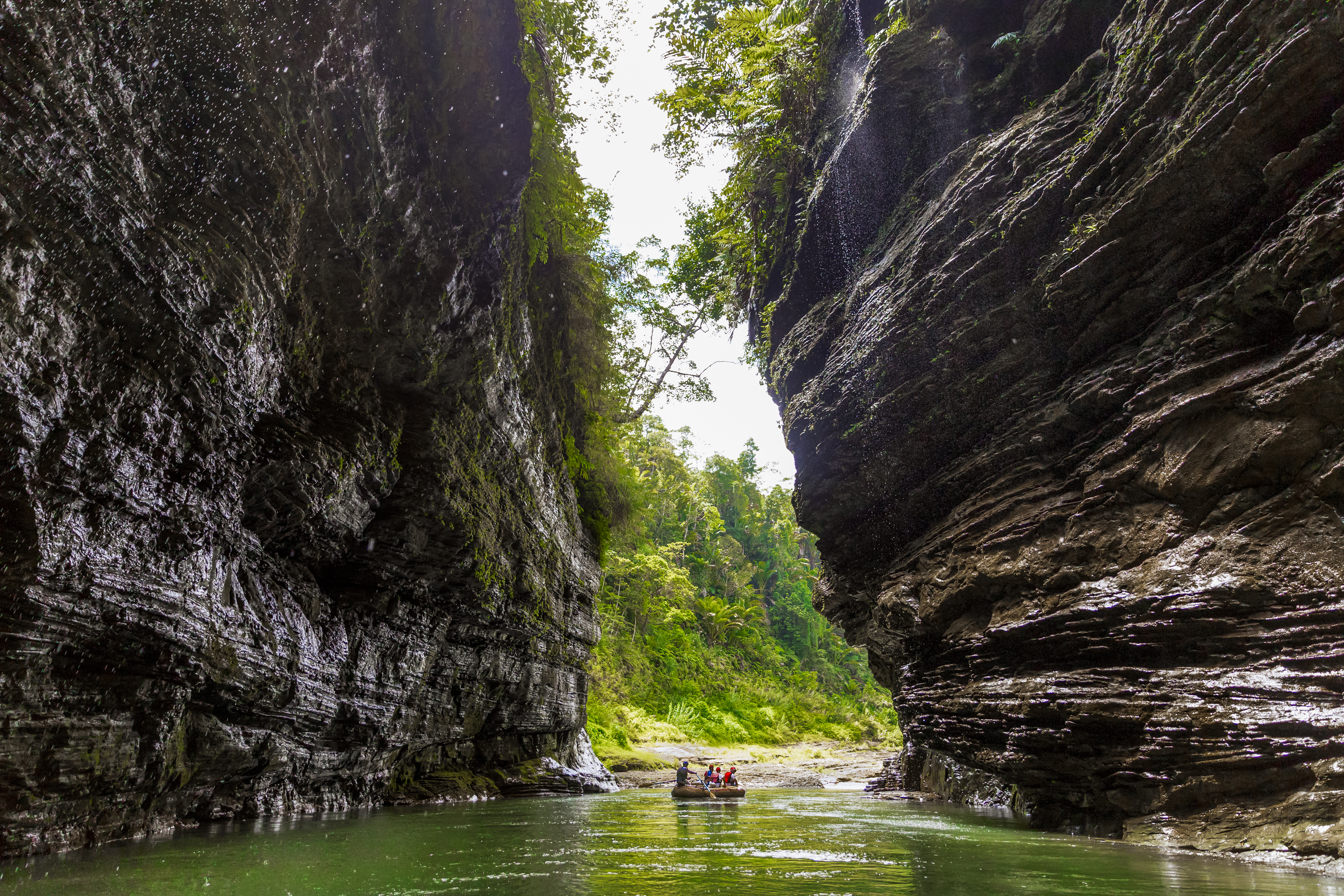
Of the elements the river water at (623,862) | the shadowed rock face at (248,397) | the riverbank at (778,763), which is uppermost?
the shadowed rock face at (248,397)

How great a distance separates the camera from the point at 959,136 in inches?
477

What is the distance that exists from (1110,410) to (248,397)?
10.2 m

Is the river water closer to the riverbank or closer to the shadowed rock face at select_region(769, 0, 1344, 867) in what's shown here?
the shadowed rock face at select_region(769, 0, 1344, 867)

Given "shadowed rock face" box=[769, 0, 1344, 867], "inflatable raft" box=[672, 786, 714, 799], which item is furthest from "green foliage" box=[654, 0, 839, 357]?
Answer: "inflatable raft" box=[672, 786, 714, 799]

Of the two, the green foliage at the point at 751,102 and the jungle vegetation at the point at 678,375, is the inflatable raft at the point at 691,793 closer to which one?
the jungle vegetation at the point at 678,375

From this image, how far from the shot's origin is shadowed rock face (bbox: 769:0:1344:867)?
6.33m

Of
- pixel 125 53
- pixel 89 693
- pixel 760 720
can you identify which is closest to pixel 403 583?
pixel 89 693

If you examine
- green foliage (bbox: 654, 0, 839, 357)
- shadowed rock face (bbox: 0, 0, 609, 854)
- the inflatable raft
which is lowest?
the inflatable raft

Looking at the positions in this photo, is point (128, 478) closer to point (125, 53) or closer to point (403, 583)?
point (125, 53)

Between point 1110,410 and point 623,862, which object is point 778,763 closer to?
point 1110,410

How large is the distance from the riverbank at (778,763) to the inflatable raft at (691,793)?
3.12 metres

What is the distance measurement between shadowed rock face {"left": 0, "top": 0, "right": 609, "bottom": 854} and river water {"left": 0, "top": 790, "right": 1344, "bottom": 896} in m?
1.11

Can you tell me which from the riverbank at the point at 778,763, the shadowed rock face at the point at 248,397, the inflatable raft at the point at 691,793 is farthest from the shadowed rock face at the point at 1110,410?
the riverbank at the point at 778,763

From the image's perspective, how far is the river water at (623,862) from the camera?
14.5 feet
